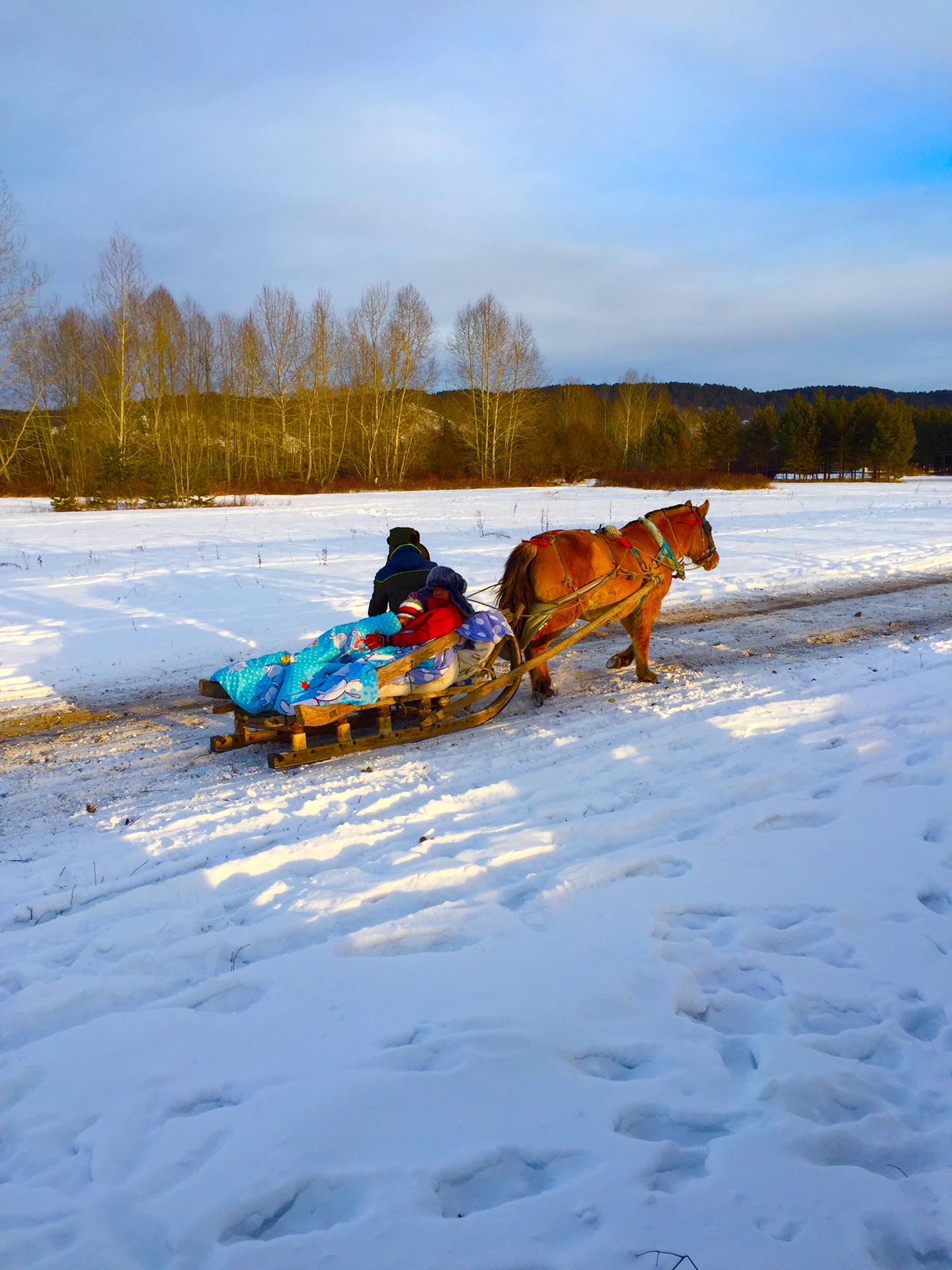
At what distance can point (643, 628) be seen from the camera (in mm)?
→ 6734

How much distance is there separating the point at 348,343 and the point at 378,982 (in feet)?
147

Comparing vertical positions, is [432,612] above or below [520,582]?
below

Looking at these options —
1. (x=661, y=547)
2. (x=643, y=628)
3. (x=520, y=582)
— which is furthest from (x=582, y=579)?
(x=661, y=547)

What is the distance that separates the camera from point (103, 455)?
2833 centimetres

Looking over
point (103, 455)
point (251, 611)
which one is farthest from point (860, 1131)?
point (103, 455)

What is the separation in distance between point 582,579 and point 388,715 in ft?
7.07

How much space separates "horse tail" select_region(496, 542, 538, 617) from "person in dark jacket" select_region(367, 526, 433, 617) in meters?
0.74

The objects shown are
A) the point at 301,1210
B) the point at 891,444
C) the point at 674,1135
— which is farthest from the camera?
the point at 891,444

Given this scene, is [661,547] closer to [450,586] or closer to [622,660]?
[622,660]

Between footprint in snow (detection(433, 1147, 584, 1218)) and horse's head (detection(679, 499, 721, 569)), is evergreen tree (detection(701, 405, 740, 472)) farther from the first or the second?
footprint in snow (detection(433, 1147, 584, 1218))

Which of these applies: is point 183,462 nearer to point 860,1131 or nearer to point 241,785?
point 241,785

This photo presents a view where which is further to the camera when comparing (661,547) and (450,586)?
(661,547)

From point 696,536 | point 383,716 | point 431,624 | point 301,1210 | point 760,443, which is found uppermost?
point 760,443

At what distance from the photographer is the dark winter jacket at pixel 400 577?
5797mm
